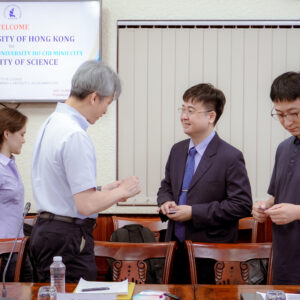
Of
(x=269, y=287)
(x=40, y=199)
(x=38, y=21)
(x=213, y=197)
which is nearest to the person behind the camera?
(x=269, y=287)

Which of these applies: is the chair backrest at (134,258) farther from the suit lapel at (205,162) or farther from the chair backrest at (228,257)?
the suit lapel at (205,162)

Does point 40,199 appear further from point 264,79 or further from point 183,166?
point 264,79

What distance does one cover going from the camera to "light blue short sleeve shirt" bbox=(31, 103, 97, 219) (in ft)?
5.66

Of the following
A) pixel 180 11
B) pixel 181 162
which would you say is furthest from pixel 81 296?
pixel 180 11

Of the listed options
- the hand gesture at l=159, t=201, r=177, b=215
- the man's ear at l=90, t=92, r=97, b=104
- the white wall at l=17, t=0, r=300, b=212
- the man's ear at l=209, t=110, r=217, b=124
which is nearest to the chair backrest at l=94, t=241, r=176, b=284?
the hand gesture at l=159, t=201, r=177, b=215

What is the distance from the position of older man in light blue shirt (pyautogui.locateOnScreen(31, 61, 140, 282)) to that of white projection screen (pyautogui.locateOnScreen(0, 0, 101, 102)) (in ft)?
4.82

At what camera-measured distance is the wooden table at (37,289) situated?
5.17ft

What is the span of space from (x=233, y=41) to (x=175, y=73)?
0.50m

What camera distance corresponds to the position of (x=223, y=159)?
7.63ft

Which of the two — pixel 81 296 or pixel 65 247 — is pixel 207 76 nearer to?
pixel 65 247

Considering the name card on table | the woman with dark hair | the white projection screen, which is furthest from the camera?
the white projection screen

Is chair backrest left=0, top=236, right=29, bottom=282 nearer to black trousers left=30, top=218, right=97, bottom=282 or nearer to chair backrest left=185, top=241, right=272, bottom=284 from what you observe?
black trousers left=30, top=218, right=97, bottom=282

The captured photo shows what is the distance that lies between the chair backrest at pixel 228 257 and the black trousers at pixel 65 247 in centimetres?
45

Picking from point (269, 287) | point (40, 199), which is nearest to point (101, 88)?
point (40, 199)
